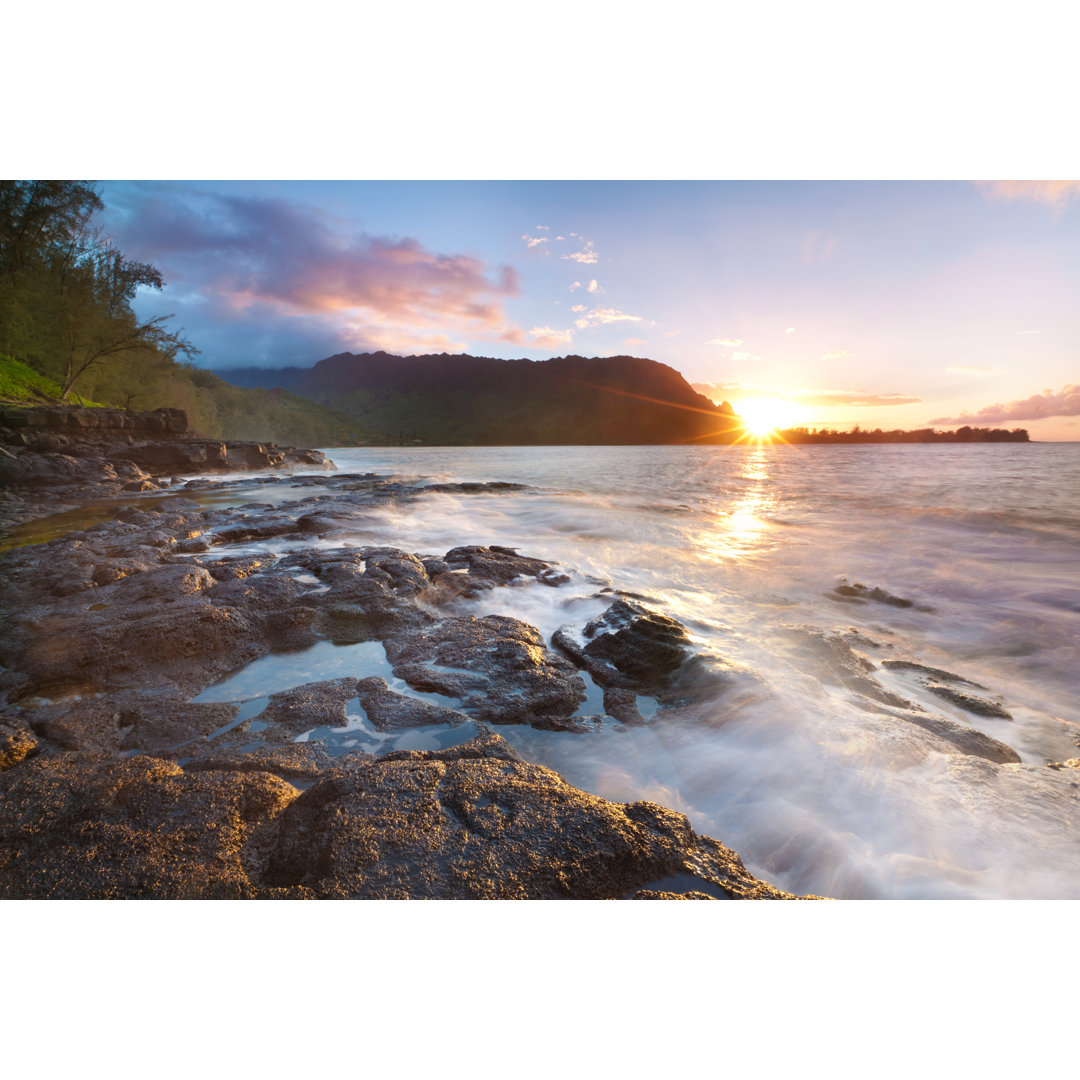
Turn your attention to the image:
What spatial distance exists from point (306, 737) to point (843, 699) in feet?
11.6

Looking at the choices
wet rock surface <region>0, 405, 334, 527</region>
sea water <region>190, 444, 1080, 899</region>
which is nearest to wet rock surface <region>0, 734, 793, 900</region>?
sea water <region>190, 444, 1080, 899</region>

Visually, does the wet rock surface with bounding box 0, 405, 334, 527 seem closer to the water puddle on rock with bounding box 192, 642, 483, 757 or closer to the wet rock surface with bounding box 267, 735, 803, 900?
the water puddle on rock with bounding box 192, 642, 483, 757

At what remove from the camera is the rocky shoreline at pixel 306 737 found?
1682 mm

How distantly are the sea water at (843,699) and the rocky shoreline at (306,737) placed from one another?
0.41 m

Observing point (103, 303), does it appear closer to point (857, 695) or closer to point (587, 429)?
point (857, 695)

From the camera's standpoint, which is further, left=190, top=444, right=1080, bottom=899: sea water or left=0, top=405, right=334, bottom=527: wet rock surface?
left=0, top=405, right=334, bottom=527: wet rock surface

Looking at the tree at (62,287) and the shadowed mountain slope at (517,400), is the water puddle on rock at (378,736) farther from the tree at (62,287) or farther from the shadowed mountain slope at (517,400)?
the shadowed mountain slope at (517,400)

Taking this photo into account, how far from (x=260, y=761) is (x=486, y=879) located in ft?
4.28

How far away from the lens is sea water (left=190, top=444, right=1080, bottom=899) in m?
2.24

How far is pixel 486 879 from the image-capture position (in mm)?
1644

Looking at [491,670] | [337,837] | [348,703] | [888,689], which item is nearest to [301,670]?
[348,703]

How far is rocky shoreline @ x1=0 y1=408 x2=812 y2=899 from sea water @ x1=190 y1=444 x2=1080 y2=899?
0.41 meters

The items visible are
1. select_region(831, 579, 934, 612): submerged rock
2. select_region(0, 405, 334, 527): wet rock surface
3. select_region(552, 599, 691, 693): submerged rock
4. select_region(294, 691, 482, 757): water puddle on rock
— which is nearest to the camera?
select_region(294, 691, 482, 757): water puddle on rock

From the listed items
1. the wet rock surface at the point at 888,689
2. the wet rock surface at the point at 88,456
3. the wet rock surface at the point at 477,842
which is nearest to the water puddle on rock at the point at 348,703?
the wet rock surface at the point at 477,842
